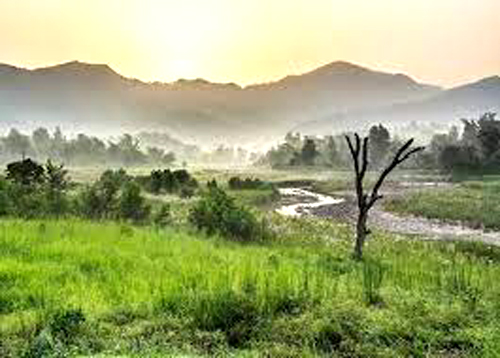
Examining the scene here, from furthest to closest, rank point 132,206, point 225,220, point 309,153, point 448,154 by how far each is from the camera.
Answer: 1. point 309,153
2. point 448,154
3. point 132,206
4. point 225,220

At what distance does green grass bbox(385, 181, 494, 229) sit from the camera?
6956cm

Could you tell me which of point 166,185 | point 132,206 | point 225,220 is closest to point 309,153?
point 166,185

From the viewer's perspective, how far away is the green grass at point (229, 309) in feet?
48.8

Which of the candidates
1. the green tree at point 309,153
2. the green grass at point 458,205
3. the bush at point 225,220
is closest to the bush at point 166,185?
the green grass at point 458,205

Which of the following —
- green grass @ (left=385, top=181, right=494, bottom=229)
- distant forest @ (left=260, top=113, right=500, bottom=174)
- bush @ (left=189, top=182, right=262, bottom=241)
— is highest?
distant forest @ (left=260, top=113, right=500, bottom=174)

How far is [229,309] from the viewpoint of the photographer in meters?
16.6

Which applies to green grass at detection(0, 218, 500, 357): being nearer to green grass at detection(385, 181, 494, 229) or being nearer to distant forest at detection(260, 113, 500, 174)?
green grass at detection(385, 181, 494, 229)

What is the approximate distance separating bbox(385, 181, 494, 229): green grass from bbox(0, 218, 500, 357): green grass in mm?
46083

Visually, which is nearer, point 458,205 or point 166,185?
point 458,205

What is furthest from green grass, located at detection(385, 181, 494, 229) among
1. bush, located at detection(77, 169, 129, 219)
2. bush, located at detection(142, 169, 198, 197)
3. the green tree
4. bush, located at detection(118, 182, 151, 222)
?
the green tree

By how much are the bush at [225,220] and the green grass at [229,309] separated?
15.4m

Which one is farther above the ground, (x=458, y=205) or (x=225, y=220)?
(x=225, y=220)

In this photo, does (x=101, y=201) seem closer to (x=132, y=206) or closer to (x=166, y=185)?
(x=132, y=206)

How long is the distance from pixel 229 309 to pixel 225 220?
25.2 metres
